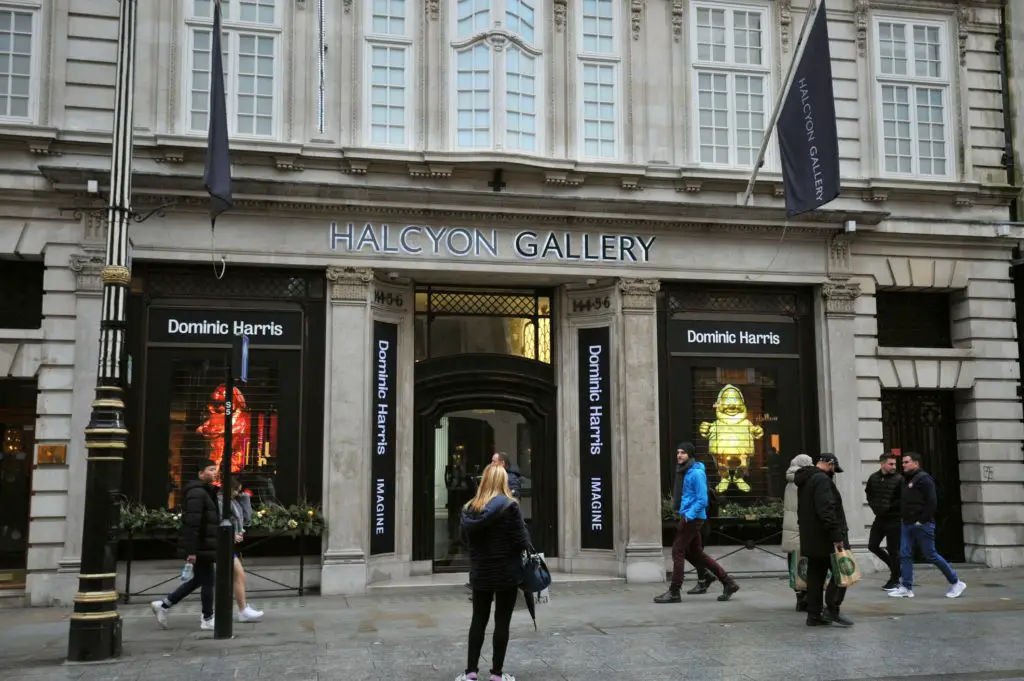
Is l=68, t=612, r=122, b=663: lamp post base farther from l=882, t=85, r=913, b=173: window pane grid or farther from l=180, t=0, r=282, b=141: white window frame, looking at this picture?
l=882, t=85, r=913, b=173: window pane grid

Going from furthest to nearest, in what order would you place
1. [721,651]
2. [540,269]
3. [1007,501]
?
[1007,501] < [540,269] < [721,651]

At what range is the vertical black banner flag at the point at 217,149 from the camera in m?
12.1

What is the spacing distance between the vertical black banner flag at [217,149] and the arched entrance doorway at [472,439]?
15.4 ft

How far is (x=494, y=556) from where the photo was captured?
7879 mm

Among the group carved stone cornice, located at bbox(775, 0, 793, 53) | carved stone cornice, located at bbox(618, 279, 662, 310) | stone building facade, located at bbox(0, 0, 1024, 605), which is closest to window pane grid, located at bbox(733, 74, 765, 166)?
stone building facade, located at bbox(0, 0, 1024, 605)

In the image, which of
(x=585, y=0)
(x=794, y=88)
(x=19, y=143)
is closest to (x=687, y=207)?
(x=794, y=88)

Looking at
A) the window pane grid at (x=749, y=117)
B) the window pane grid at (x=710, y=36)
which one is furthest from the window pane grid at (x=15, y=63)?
the window pane grid at (x=749, y=117)

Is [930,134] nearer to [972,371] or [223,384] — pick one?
[972,371]

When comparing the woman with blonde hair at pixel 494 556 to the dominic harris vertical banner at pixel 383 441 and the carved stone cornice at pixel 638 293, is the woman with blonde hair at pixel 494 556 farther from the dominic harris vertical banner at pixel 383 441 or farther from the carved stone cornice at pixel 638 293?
the carved stone cornice at pixel 638 293

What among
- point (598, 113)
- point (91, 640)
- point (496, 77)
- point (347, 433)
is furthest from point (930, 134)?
point (91, 640)

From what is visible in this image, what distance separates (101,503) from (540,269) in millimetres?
7615

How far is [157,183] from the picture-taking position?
1400 cm

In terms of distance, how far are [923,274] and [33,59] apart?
47.7ft

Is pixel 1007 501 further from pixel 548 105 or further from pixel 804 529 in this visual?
pixel 548 105
